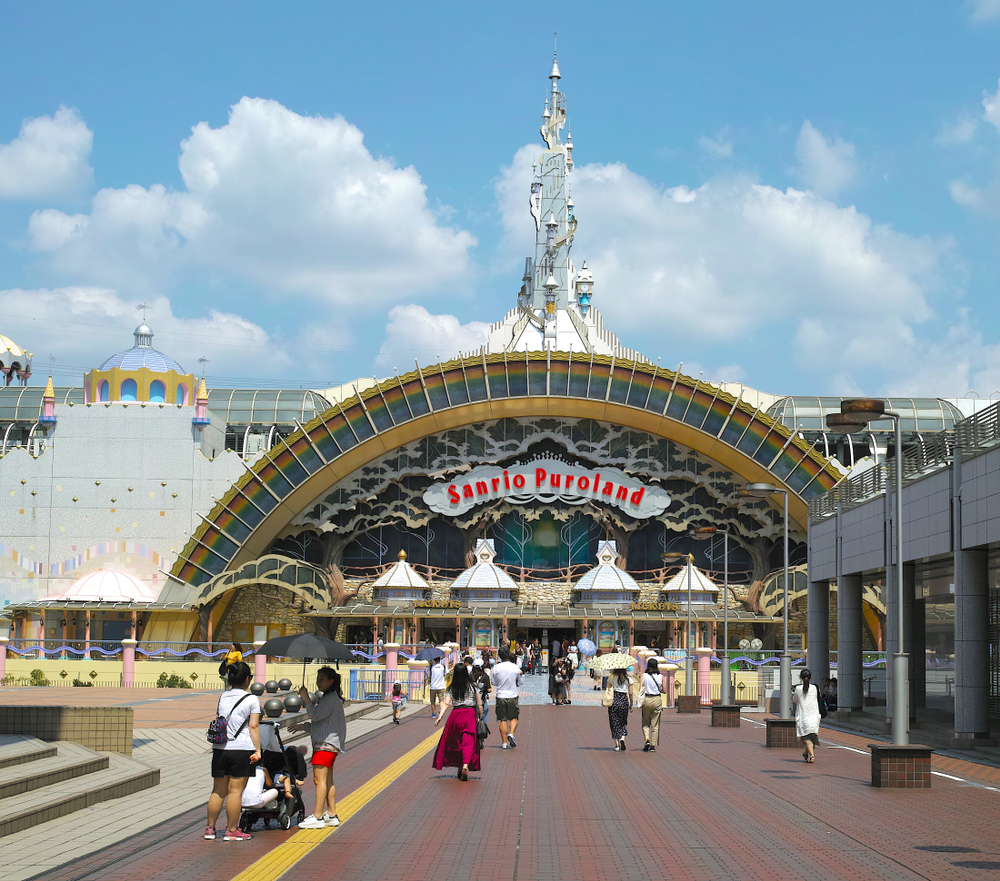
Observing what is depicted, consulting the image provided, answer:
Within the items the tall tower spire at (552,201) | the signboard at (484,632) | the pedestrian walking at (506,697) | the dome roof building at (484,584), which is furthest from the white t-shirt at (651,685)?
the tall tower spire at (552,201)

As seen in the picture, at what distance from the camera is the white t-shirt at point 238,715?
542 inches

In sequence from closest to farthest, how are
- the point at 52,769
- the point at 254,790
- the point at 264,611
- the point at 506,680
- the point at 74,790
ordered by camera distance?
the point at 254,790, the point at 74,790, the point at 52,769, the point at 506,680, the point at 264,611

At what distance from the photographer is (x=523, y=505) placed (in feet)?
212

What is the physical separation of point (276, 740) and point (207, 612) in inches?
1860

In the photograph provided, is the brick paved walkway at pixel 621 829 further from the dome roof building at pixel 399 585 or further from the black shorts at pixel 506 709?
the dome roof building at pixel 399 585

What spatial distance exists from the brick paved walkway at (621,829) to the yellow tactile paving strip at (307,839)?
81 millimetres

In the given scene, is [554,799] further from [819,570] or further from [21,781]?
[819,570]

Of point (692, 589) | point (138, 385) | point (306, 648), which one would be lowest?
point (306, 648)

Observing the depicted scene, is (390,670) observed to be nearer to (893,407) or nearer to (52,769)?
(52,769)

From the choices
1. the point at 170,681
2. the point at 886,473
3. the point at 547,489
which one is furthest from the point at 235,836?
the point at 547,489

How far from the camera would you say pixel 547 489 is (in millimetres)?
64125

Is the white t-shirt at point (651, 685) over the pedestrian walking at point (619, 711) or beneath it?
over

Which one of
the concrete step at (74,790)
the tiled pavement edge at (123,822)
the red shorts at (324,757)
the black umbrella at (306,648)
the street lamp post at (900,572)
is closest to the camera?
the tiled pavement edge at (123,822)

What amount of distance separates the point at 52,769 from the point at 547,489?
4794cm
